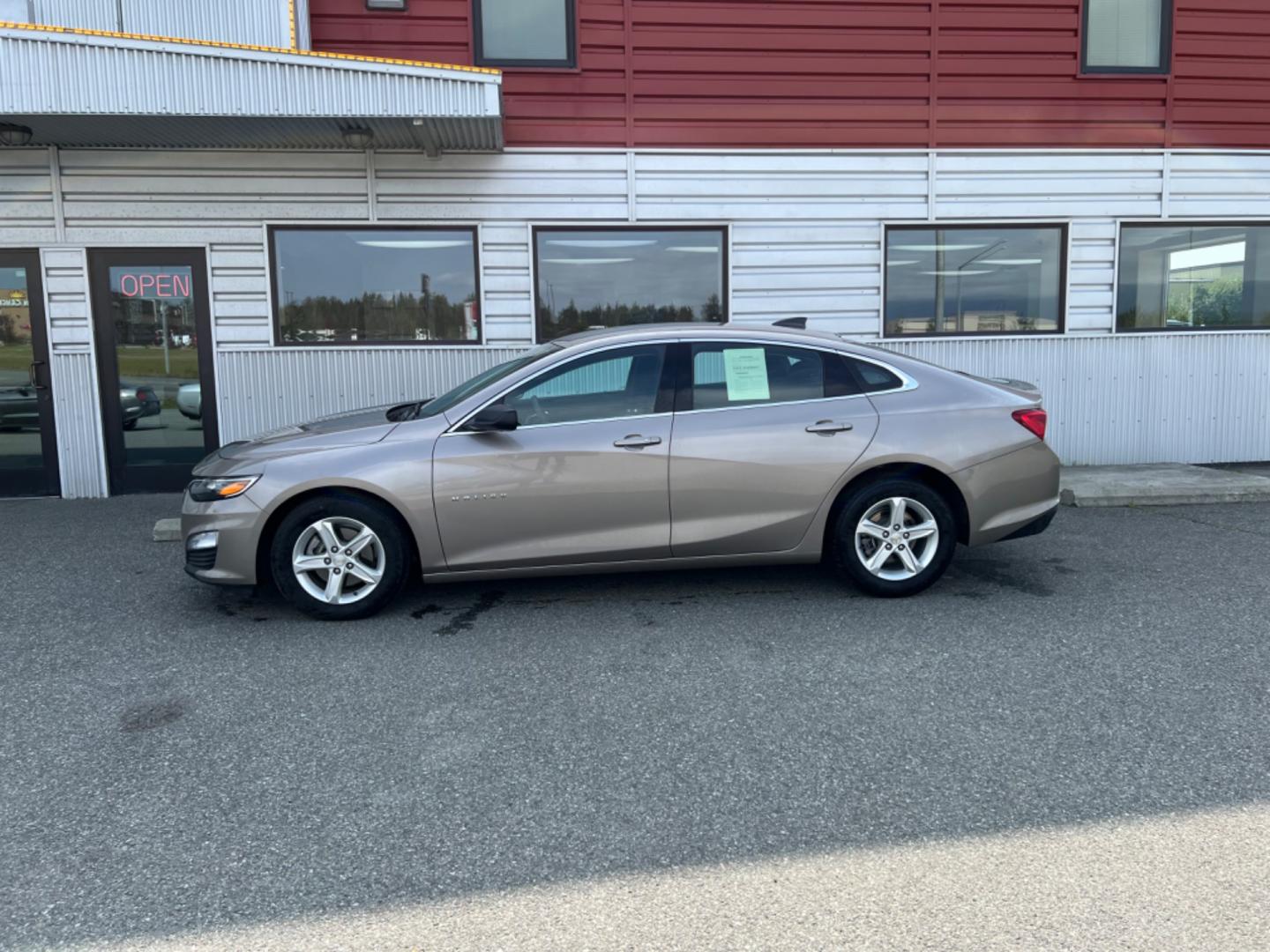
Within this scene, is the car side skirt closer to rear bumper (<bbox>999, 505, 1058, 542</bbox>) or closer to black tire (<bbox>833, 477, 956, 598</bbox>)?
black tire (<bbox>833, 477, 956, 598</bbox>)

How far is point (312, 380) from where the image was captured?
9.20 m

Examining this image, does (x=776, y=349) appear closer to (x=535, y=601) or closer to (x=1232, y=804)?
(x=535, y=601)

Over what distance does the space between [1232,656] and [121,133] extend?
8821 mm

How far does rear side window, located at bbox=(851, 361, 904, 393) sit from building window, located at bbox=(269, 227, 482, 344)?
4809mm

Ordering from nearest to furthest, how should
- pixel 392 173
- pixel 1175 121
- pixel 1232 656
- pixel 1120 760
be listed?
1. pixel 1120 760
2. pixel 1232 656
3. pixel 392 173
4. pixel 1175 121

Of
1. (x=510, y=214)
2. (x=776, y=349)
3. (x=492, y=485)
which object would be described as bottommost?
(x=492, y=485)

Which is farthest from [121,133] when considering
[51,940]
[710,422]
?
[51,940]

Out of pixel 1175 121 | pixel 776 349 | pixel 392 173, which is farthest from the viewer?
pixel 1175 121

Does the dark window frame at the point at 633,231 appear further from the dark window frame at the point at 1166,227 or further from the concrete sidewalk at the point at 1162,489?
the dark window frame at the point at 1166,227

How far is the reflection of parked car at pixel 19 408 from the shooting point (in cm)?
907

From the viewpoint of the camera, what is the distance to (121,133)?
820cm

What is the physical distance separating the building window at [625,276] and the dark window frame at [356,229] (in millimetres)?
567

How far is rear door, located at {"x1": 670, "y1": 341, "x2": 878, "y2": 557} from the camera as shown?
526cm

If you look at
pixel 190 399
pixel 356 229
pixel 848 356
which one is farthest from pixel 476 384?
pixel 190 399
